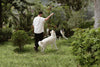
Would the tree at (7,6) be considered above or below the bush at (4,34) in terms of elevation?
above

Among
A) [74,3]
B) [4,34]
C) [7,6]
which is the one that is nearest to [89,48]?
[4,34]

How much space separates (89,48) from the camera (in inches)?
156

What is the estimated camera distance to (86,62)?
3.99m

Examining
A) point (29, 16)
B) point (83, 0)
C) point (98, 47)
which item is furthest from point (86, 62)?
point (83, 0)

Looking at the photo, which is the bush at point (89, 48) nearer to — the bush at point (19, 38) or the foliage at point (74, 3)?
the bush at point (19, 38)

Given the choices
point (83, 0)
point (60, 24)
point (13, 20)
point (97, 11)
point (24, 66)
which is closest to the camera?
point (24, 66)

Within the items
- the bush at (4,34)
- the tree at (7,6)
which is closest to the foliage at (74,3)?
the tree at (7,6)

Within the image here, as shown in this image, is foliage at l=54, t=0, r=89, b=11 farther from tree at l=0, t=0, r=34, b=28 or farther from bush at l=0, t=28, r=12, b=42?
bush at l=0, t=28, r=12, b=42

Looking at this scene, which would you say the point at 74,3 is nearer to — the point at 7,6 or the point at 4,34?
the point at 7,6

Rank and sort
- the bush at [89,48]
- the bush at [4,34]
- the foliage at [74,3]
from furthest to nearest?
the foliage at [74,3] < the bush at [4,34] < the bush at [89,48]

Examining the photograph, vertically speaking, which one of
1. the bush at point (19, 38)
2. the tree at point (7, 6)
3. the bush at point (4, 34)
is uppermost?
the tree at point (7, 6)

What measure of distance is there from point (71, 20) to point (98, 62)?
22.7 feet

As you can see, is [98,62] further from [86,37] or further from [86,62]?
[86,37]

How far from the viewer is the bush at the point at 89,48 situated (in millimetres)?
3734
